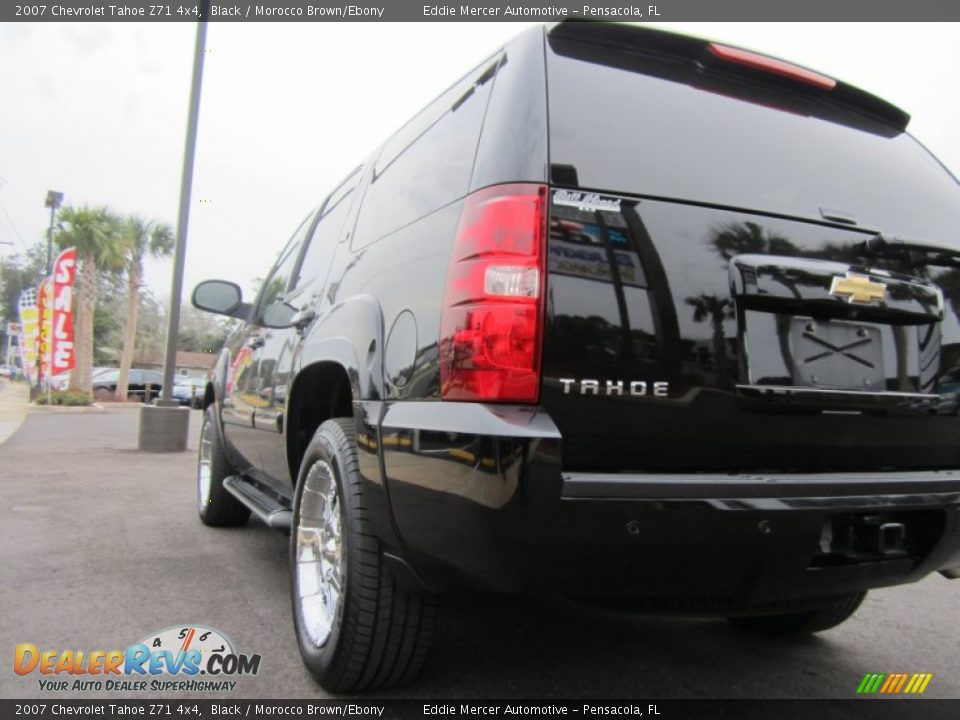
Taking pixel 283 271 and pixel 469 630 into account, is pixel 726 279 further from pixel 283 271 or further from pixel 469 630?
pixel 283 271

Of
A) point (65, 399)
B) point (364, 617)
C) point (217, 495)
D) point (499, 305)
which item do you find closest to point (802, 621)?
point (364, 617)

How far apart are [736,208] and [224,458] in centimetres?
359

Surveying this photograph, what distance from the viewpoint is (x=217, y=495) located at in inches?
177

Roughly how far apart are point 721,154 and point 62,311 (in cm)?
2297

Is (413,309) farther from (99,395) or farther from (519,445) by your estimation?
(99,395)

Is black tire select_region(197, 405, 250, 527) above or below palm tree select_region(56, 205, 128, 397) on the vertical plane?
below

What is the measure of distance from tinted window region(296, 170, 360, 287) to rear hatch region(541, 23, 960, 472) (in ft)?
4.96

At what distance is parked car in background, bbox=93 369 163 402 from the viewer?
1223 inches

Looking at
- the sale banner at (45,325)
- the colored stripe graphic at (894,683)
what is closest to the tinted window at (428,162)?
the colored stripe graphic at (894,683)

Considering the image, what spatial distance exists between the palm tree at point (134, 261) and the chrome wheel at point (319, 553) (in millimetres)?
28983

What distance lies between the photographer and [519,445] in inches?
59.0

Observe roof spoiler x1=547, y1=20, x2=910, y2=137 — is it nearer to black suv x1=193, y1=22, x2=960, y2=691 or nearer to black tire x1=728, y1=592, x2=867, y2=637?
black suv x1=193, y1=22, x2=960, y2=691

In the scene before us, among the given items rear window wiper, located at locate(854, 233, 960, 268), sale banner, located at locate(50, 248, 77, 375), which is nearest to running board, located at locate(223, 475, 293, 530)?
rear window wiper, located at locate(854, 233, 960, 268)

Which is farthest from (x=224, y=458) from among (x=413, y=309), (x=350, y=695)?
(x=413, y=309)
